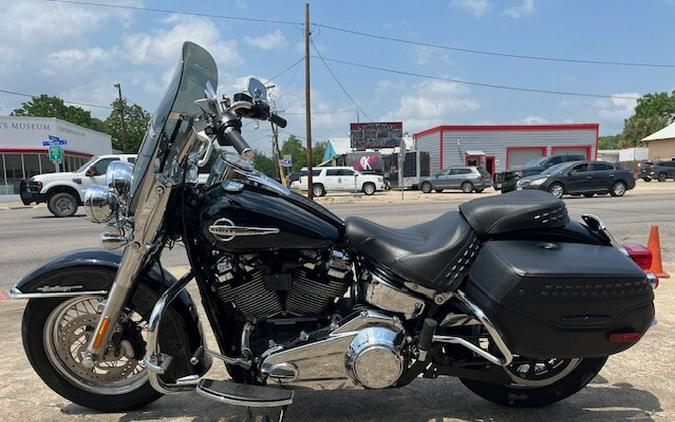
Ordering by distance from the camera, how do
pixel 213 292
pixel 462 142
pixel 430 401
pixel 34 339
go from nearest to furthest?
pixel 213 292 → pixel 34 339 → pixel 430 401 → pixel 462 142

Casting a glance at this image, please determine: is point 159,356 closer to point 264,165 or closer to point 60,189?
point 264,165

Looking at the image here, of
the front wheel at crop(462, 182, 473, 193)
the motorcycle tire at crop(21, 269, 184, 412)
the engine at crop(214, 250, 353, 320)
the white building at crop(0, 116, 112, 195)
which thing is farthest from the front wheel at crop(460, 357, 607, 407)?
the white building at crop(0, 116, 112, 195)

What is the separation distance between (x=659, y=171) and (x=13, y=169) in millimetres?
41180

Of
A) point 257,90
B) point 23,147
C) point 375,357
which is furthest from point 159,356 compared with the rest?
point 23,147

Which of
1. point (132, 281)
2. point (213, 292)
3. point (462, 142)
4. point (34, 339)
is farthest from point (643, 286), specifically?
point (462, 142)

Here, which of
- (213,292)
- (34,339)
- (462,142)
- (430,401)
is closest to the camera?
(213,292)

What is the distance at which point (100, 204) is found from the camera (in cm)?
240

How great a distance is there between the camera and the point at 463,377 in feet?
8.54

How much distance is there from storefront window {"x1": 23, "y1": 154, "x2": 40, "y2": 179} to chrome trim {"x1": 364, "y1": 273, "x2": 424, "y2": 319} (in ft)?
108

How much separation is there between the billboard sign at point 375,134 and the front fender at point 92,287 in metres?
38.1

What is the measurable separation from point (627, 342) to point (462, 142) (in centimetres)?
3712

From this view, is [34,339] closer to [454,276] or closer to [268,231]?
[268,231]

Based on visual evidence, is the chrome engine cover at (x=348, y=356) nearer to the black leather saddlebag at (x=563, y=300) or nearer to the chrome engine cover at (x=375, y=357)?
the chrome engine cover at (x=375, y=357)

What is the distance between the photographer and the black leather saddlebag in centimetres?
224
